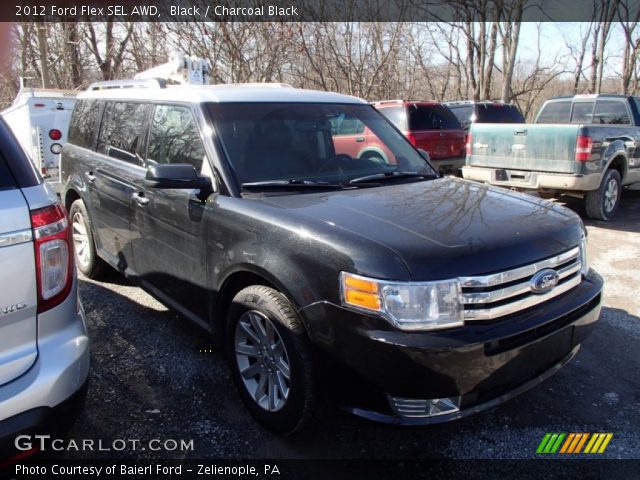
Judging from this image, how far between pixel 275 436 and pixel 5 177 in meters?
1.85

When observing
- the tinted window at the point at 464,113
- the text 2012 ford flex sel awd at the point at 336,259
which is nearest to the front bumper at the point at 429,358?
the text 2012 ford flex sel awd at the point at 336,259

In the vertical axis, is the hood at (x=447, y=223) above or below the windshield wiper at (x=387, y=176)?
below

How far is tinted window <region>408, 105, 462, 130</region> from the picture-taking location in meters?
9.83

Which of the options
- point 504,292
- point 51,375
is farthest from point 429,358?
point 51,375

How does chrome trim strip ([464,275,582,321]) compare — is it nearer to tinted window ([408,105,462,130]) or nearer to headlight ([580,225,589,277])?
headlight ([580,225,589,277])

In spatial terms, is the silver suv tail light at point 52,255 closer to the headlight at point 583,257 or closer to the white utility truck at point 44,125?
the headlight at point 583,257

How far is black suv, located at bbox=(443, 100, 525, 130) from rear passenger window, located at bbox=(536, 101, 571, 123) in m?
2.18

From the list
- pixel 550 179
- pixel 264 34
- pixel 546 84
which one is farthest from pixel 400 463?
pixel 546 84

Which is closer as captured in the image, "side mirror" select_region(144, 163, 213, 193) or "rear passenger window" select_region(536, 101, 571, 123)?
"side mirror" select_region(144, 163, 213, 193)

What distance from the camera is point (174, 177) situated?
2859mm

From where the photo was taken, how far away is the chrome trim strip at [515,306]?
7.29ft

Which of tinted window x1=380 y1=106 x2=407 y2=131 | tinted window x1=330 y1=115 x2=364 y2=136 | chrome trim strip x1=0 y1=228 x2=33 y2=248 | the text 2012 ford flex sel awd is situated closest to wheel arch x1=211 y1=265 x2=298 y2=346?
the text 2012 ford flex sel awd

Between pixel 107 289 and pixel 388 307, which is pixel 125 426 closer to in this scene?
pixel 388 307

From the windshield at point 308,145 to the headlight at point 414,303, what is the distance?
1142 millimetres
